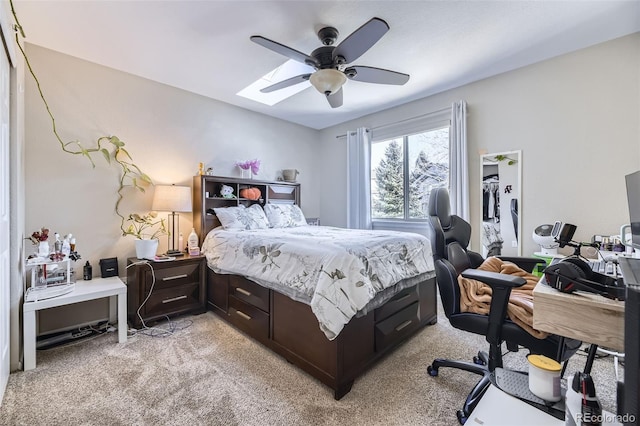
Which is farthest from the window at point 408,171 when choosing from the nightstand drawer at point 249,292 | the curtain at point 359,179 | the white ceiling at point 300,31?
the nightstand drawer at point 249,292

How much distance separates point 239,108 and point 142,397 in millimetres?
3459

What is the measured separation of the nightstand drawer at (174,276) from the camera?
261cm

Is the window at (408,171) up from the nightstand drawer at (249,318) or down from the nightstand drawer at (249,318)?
up

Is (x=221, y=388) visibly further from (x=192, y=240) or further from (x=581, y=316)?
(x=581, y=316)

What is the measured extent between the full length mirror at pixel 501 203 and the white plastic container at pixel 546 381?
7.60 ft

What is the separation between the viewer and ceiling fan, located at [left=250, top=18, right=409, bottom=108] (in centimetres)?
180

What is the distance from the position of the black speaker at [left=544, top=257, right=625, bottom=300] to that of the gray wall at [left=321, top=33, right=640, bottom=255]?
2.01m

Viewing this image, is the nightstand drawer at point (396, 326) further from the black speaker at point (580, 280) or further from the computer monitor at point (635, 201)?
the computer monitor at point (635, 201)

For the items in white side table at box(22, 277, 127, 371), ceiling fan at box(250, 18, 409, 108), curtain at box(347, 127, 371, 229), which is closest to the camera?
ceiling fan at box(250, 18, 409, 108)

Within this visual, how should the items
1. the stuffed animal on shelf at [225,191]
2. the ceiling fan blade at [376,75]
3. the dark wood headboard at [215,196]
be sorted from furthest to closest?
the stuffed animal on shelf at [225,191] → the dark wood headboard at [215,196] → the ceiling fan blade at [376,75]

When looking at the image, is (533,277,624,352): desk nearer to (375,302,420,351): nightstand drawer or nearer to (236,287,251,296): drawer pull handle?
(375,302,420,351): nightstand drawer

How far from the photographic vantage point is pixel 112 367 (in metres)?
1.95

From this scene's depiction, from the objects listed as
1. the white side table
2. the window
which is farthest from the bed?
the window

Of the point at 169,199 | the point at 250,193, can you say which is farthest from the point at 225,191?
the point at 169,199
